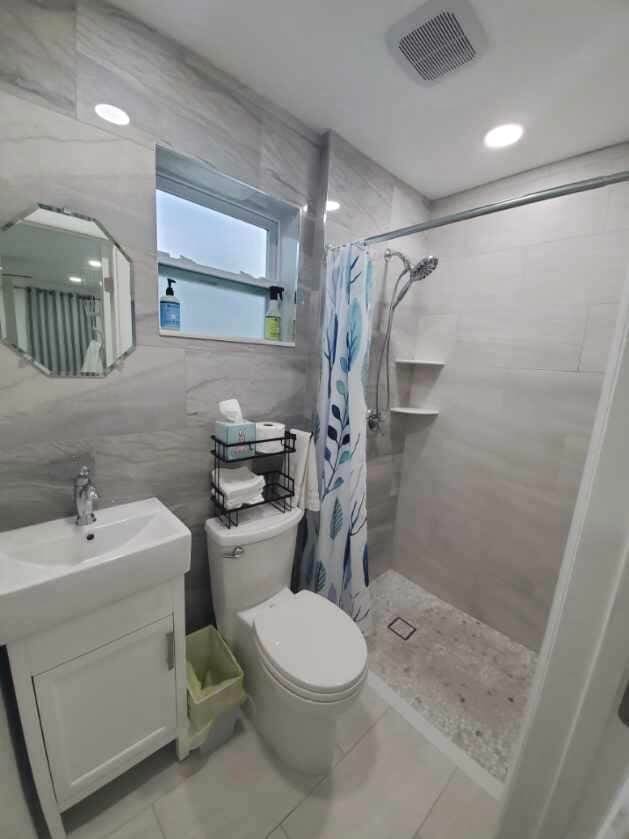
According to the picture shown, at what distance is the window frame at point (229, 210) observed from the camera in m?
1.30

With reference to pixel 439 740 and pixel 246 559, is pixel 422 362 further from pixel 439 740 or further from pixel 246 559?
pixel 439 740

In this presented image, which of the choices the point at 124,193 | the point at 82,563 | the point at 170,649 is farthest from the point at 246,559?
the point at 124,193

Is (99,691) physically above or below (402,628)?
above

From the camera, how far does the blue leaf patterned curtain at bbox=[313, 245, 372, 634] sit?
148 cm

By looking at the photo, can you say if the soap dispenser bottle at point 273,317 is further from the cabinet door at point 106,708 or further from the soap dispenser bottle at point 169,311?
the cabinet door at point 106,708

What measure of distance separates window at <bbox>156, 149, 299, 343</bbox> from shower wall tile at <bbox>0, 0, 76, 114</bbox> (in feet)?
0.97

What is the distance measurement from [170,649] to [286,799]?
64cm

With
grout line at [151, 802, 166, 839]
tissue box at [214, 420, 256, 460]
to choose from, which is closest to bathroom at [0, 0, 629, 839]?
grout line at [151, 802, 166, 839]

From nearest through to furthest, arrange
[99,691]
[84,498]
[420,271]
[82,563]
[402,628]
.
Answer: [82,563] → [99,691] → [84,498] → [420,271] → [402,628]

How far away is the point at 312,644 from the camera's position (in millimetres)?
1135

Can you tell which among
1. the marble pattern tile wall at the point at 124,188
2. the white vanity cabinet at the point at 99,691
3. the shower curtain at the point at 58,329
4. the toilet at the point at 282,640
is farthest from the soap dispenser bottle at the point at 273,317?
the white vanity cabinet at the point at 99,691

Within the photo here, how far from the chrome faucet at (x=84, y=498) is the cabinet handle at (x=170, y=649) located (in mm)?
444

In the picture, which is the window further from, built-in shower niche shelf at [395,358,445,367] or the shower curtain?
built-in shower niche shelf at [395,358,445,367]

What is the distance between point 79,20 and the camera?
3.08 feet
